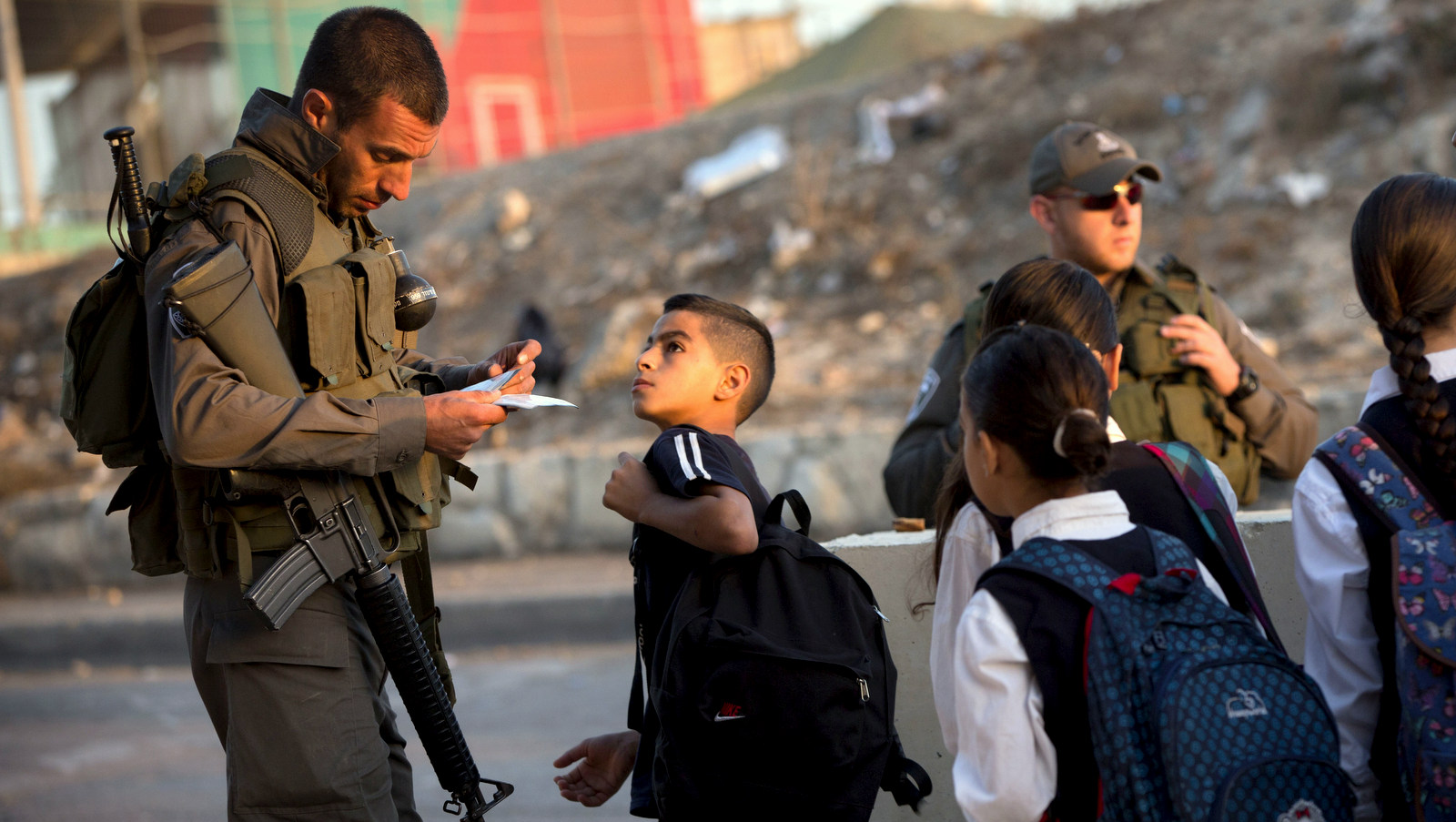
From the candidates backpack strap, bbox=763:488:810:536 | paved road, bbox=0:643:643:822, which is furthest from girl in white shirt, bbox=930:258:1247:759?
paved road, bbox=0:643:643:822

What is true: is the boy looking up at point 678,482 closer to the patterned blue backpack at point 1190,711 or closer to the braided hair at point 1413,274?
the patterned blue backpack at point 1190,711

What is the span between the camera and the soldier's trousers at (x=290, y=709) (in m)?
2.16

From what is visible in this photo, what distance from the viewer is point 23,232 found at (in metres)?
18.0

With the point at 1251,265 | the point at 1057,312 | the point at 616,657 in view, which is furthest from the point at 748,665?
the point at 1251,265

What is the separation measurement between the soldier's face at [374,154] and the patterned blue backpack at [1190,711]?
1.46 metres

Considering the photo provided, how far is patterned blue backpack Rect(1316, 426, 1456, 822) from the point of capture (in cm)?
168

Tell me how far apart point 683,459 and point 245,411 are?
29.7 inches

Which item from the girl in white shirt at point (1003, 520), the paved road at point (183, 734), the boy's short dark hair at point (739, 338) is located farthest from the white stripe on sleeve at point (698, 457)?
the paved road at point (183, 734)

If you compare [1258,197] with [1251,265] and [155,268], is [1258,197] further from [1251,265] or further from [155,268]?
[155,268]

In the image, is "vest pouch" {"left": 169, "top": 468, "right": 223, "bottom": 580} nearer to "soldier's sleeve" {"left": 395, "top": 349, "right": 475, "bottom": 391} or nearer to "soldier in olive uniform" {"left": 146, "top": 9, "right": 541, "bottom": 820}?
"soldier in olive uniform" {"left": 146, "top": 9, "right": 541, "bottom": 820}

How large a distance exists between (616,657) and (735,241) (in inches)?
243

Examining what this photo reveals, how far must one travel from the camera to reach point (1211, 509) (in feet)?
6.53

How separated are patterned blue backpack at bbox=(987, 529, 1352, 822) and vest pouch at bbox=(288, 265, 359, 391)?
1322mm

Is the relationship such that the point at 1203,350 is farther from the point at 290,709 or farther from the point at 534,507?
the point at 534,507
